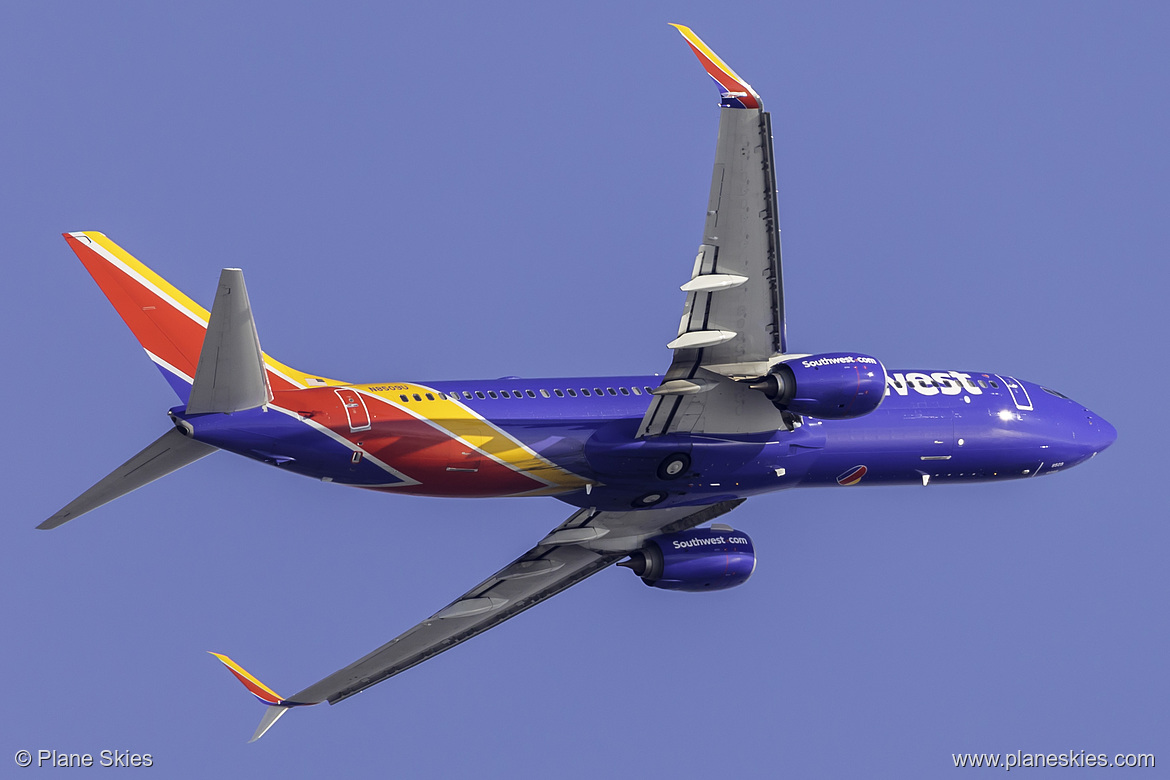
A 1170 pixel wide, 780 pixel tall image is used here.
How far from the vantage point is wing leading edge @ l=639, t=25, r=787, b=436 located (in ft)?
90.4

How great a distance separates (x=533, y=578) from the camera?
39469 millimetres

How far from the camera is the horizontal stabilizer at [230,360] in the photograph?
2745cm

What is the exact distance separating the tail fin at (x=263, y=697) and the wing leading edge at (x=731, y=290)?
1126 cm

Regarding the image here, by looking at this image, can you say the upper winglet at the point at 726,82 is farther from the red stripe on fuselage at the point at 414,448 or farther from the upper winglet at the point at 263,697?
the upper winglet at the point at 263,697

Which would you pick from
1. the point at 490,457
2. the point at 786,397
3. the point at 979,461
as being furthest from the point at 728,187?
the point at 979,461

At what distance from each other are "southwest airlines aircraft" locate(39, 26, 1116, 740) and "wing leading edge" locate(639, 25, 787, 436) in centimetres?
4

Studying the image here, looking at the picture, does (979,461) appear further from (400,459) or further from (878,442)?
(400,459)

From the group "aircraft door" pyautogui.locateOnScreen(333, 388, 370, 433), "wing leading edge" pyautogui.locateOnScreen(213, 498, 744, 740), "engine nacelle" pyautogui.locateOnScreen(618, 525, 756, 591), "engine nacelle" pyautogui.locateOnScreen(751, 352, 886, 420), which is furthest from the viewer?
"wing leading edge" pyautogui.locateOnScreen(213, 498, 744, 740)

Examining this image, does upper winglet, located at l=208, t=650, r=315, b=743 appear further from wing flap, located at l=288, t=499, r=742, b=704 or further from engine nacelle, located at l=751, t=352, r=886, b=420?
engine nacelle, located at l=751, t=352, r=886, b=420

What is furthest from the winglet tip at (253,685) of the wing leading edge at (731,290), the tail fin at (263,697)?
the wing leading edge at (731,290)

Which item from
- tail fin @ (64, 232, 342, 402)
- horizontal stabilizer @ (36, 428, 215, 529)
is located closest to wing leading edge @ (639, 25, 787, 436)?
tail fin @ (64, 232, 342, 402)

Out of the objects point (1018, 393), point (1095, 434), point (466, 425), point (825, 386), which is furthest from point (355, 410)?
point (1095, 434)

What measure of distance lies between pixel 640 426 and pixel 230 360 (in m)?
9.33

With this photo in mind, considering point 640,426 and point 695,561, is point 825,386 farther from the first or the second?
point 695,561
